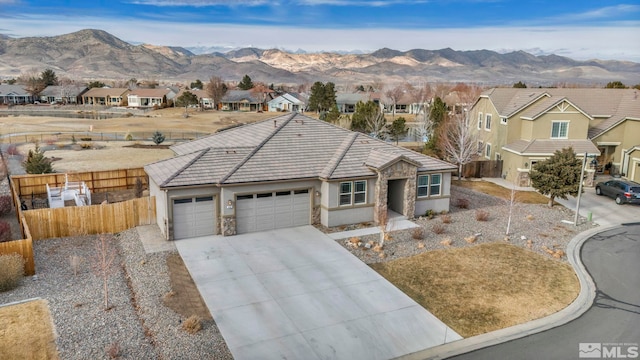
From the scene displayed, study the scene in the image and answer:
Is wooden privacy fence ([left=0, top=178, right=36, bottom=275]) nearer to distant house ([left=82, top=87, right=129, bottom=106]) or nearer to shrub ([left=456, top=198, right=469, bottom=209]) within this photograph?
shrub ([left=456, top=198, right=469, bottom=209])

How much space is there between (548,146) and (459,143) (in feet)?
21.3

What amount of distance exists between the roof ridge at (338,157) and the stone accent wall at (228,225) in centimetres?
498

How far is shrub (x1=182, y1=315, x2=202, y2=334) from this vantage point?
1365cm

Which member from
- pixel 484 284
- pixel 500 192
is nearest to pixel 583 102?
pixel 500 192

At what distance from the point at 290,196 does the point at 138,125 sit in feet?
199

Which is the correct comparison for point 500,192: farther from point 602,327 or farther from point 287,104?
point 287,104

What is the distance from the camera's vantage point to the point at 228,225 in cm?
2197

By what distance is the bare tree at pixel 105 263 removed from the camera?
15438 mm

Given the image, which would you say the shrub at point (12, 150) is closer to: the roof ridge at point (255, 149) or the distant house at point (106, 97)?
the roof ridge at point (255, 149)

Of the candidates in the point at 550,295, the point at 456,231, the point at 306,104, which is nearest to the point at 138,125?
the point at 306,104

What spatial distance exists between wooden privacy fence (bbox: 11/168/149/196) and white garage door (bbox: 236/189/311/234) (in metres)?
10.5

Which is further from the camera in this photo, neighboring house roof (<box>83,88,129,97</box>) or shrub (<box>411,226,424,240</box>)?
neighboring house roof (<box>83,88,129,97</box>)

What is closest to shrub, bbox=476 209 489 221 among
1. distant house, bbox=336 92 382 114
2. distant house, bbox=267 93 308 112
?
distant house, bbox=336 92 382 114

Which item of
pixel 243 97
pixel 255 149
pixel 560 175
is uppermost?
pixel 243 97
